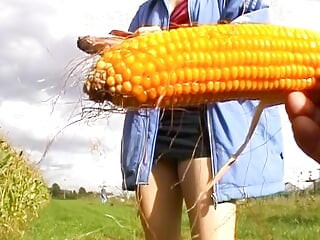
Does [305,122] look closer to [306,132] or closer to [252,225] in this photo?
[306,132]

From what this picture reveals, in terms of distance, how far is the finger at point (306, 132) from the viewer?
1.55 m

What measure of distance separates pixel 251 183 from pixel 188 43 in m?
1.11

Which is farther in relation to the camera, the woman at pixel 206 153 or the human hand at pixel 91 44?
the woman at pixel 206 153

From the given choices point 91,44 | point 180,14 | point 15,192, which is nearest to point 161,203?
point 180,14

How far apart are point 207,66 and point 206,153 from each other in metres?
1.01

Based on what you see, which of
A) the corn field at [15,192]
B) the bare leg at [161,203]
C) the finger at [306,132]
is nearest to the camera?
the finger at [306,132]

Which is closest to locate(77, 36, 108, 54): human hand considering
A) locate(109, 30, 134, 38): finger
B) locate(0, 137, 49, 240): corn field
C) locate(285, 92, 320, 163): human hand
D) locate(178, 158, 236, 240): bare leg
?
locate(109, 30, 134, 38): finger

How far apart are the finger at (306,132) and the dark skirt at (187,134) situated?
1.01 meters

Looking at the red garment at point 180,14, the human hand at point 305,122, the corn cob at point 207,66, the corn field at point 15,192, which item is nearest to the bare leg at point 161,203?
the red garment at point 180,14

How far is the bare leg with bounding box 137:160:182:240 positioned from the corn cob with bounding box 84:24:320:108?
3.28ft

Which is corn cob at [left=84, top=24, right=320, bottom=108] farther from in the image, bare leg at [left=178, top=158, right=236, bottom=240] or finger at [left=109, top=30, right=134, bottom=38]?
bare leg at [left=178, top=158, right=236, bottom=240]

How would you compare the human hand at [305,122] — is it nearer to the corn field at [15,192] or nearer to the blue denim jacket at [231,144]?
the blue denim jacket at [231,144]

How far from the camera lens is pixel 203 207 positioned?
261 cm

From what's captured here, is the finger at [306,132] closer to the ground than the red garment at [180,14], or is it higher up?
closer to the ground
